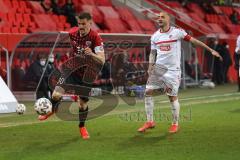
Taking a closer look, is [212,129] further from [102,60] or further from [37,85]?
[37,85]

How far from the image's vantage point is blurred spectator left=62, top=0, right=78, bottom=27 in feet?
91.4

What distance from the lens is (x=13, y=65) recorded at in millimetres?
22969

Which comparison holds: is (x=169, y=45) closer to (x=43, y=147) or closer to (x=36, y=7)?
(x=43, y=147)

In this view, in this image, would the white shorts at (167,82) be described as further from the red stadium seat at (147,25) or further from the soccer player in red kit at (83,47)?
the red stadium seat at (147,25)

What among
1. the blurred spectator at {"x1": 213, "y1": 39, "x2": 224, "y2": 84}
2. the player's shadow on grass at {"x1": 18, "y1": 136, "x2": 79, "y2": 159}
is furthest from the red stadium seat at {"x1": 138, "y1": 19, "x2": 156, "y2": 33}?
the player's shadow on grass at {"x1": 18, "y1": 136, "x2": 79, "y2": 159}

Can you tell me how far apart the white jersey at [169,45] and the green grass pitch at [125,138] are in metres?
1.40

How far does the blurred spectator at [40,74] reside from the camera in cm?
2175

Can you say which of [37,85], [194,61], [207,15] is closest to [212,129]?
[37,85]

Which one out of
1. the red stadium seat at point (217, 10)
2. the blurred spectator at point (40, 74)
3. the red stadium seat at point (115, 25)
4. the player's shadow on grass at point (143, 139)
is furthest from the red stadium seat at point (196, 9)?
the player's shadow on grass at point (143, 139)

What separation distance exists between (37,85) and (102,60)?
11563 millimetres

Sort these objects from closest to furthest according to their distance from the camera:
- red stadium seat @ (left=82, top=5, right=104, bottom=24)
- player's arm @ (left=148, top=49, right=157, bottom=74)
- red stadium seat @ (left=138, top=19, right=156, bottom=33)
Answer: player's arm @ (left=148, top=49, right=157, bottom=74)
red stadium seat @ (left=82, top=5, right=104, bottom=24)
red stadium seat @ (left=138, top=19, right=156, bottom=33)

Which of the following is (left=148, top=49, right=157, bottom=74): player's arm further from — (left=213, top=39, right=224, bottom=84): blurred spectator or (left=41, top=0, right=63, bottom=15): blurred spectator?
(left=213, top=39, right=224, bottom=84): blurred spectator

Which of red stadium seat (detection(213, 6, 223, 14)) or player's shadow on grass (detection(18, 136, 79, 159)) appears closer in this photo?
player's shadow on grass (detection(18, 136, 79, 159))

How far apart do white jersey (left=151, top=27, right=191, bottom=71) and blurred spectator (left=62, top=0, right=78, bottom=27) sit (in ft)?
50.7
